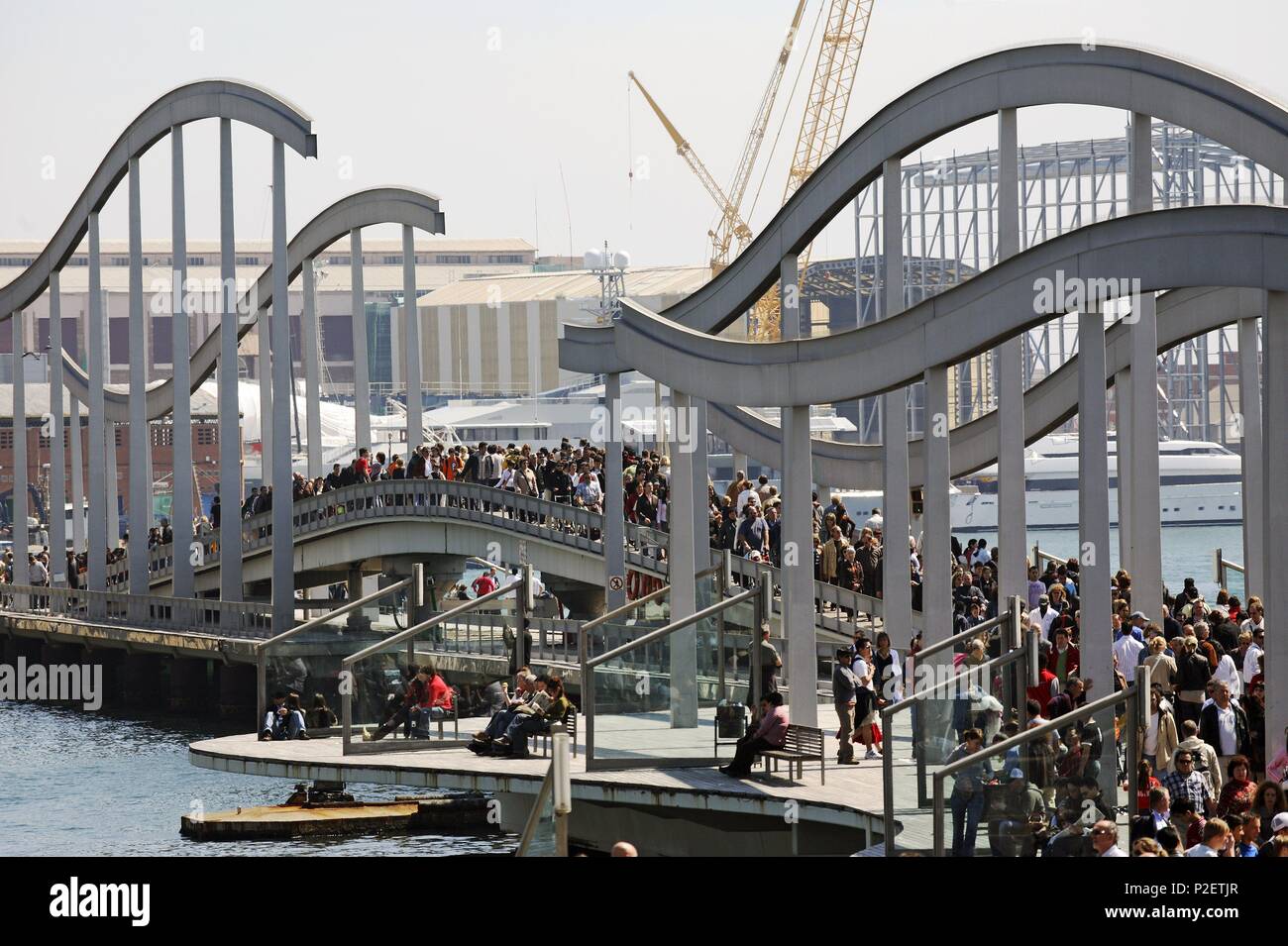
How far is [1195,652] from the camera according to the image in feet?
65.1

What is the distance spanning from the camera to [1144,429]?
85.3 feet

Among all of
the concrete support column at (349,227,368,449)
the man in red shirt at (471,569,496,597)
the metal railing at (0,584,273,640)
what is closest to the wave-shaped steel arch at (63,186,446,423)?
the concrete support column at (349,227,368,449)

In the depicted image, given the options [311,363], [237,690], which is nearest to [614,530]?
[237,690]

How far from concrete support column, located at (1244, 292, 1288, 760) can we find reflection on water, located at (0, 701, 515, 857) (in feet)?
44.6

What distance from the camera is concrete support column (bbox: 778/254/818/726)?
77.2ft

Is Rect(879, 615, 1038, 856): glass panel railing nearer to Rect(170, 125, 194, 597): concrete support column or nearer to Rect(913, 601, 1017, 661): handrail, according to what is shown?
Rect(913, 601, 1017, 661): handrail

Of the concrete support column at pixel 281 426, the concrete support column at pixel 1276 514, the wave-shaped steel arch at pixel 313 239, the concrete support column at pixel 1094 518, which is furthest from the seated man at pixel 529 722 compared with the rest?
the wave-shaped steel arch at pixel 313 239

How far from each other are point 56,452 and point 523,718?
3819 centimetres

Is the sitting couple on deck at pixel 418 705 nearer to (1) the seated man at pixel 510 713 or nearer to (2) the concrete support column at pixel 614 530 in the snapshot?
(1) the seated man at pixel 510 713

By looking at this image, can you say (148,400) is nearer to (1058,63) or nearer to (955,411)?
(1058,63)

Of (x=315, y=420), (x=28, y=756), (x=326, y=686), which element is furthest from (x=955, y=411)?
(x=326, y=686)

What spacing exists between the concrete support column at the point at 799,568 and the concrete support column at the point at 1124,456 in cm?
616

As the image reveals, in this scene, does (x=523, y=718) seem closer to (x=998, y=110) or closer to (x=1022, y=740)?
(x=998, y=110)

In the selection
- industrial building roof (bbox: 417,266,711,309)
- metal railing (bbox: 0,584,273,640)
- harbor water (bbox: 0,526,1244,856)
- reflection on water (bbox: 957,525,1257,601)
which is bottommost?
reflection on water (bbox: 957,525,1257,601)
